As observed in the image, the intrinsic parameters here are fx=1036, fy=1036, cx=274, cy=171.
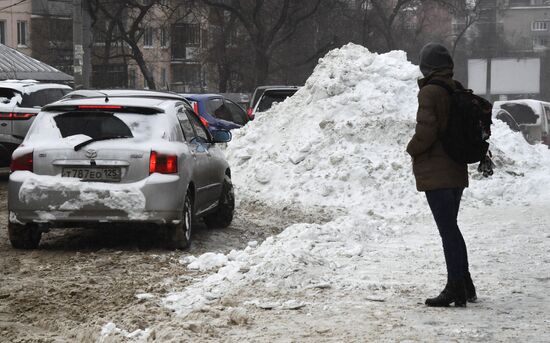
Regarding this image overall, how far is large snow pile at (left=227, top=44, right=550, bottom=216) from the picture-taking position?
1448 cm

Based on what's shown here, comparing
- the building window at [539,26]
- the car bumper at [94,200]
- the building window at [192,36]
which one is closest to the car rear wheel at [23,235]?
the car bumper at [94,200]

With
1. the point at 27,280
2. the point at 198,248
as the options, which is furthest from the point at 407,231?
the point at 27,280

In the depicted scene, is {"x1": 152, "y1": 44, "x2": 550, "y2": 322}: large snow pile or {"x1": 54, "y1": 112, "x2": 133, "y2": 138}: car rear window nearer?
{"x1": 54, "y1": 112, "x2": 133, "y2": 138}: car rear window

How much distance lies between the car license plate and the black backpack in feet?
Result: 12.7

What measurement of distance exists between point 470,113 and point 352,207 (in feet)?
24.3

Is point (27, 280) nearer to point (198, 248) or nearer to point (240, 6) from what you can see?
point (198, 248)

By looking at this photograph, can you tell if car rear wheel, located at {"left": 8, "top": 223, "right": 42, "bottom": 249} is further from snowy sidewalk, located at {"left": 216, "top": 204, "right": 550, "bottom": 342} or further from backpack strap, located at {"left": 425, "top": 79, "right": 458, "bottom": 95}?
backpack strap, located at {"left": 425, "top": 79, "right": 458, "bottom": 95}

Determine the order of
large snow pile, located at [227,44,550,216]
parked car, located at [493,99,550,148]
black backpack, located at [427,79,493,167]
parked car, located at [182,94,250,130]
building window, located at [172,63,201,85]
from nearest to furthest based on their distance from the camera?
black backpack, located at [427,79,493,167]
large snow pile, located at [227,44,550,216]
parked car, located at [182,94,250,130]
parked car, located at [493,99,550,148]
building window, located at [172,63,201,85]

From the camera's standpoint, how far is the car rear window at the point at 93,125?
980 centimetres

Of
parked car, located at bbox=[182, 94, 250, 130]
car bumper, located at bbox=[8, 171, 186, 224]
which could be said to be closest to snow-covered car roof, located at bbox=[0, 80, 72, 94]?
parked car, located at bbox=[182, 94, 250, 130]

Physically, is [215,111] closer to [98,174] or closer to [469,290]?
[98,174]

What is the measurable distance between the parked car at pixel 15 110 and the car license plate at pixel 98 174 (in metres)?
8.43

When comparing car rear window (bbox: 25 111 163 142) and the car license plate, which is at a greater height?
car rear window (bbox: 25 111 163 142)

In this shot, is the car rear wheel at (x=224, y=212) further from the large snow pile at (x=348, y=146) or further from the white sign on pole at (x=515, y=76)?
the white sign on pole at (x=515, y=76)
